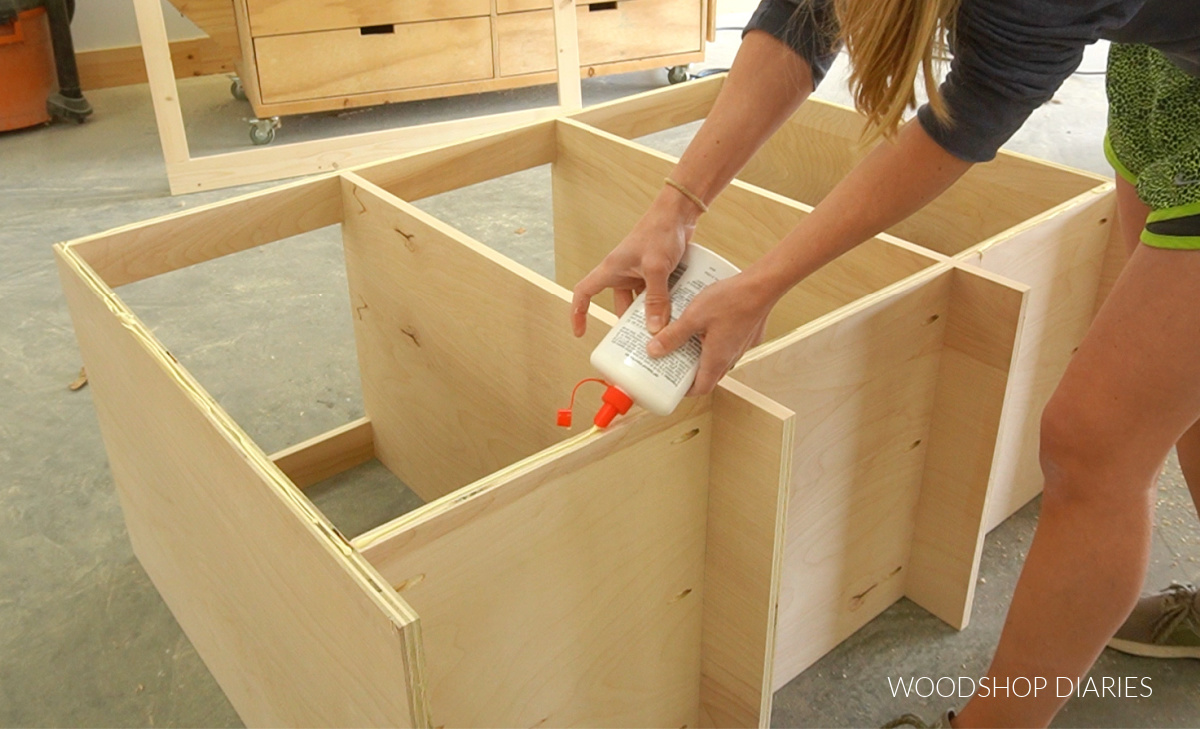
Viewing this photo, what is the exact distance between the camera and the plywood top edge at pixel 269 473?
2.47 ft

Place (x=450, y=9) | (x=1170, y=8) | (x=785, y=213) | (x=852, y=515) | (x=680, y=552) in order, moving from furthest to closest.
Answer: (x=450, y=9)
(x=785, y=213)
(x=852, y=515)
(x=680, y=552)
(x=1170, y=8)

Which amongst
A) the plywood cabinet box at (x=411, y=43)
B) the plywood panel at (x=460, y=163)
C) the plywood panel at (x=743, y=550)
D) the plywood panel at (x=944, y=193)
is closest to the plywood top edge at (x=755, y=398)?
the plywood panel at (x=743, y=550)

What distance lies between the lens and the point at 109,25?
11.9ft

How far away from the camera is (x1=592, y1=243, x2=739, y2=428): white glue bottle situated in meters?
0.92

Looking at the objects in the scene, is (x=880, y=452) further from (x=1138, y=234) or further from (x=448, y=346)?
(x=448, y=346)

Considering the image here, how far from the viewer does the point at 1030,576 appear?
39.9 inches

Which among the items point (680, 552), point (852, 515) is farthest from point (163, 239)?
point (852, 515)

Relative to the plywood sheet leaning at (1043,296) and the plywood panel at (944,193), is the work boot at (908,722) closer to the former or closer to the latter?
the plywood sheet leaning at (1043,296)

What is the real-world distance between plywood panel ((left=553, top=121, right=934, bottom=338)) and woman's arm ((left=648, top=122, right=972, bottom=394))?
1.33 ft

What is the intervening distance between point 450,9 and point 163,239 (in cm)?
195

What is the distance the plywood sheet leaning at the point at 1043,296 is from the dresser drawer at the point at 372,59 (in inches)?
87.7

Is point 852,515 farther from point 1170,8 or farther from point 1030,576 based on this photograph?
point 1170,8

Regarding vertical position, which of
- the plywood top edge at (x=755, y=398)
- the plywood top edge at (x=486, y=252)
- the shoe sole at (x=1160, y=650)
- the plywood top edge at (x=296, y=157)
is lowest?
the shoe sole at (x=1160, y=650)

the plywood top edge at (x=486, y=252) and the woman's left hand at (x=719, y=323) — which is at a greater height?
the woman's left hand at (x=719, y=323)
